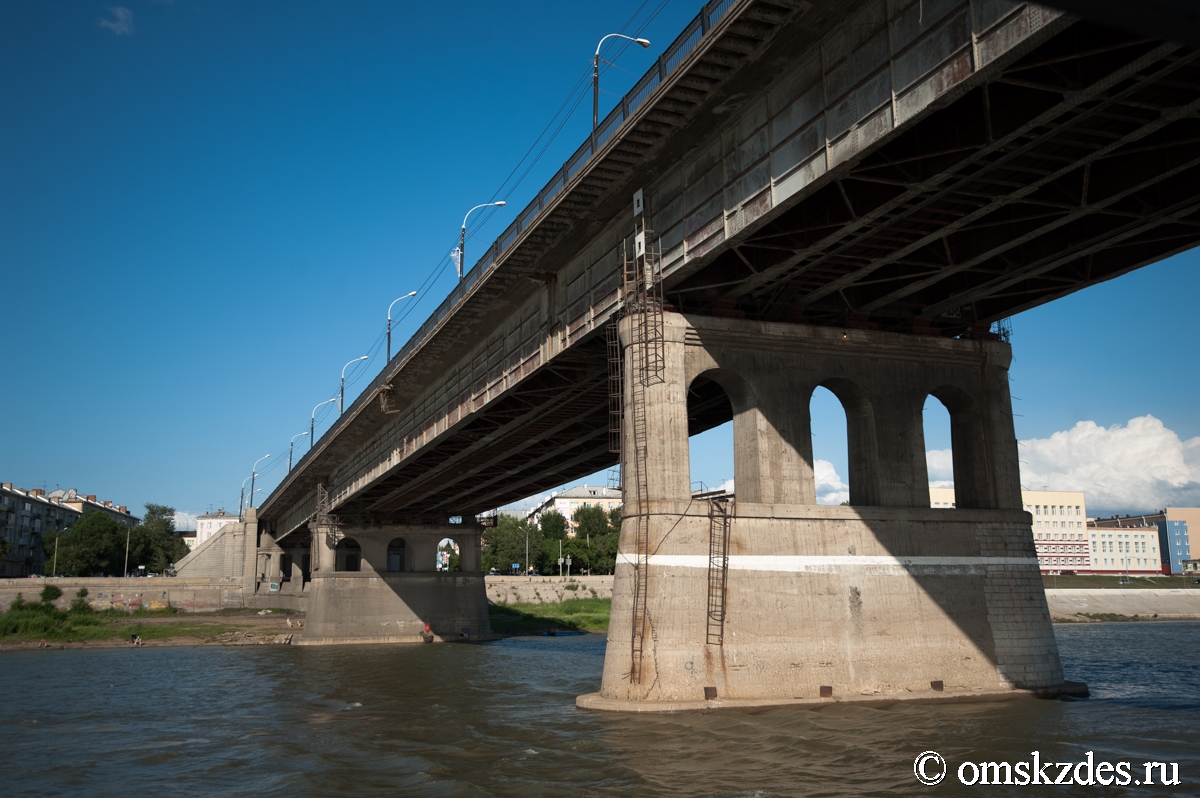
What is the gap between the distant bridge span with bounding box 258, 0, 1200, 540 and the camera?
15.8 meters

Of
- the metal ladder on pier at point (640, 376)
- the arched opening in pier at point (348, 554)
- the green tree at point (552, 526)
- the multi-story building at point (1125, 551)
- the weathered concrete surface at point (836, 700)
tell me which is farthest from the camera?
the multi-story building at point (1125, 551)

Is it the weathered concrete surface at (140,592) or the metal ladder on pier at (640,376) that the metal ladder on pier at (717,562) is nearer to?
the metal ladder on pier at (640,376)

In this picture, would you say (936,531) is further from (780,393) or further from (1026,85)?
(1026,85)

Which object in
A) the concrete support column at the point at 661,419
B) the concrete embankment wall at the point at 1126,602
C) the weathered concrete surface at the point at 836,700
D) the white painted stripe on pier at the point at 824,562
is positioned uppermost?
the concrete support column at the point at 661,419

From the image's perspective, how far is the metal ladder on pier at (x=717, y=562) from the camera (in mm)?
22766

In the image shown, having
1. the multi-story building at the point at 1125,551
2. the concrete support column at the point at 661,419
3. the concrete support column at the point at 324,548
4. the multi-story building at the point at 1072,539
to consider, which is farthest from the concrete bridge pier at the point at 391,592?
the multi-story building at the point at 1125,551

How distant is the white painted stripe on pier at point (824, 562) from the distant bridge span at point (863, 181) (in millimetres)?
6964

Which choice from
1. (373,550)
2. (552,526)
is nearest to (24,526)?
(552,526)

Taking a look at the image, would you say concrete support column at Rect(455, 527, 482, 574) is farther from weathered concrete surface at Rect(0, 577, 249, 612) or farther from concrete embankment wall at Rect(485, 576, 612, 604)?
weathered concrete surface at Rect(0, 577, 249, 612)

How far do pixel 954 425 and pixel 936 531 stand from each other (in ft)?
14.8

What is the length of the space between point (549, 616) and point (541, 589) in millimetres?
10481

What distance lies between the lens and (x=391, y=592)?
69312mm

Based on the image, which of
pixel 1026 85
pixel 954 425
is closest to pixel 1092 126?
pixel 1026 85

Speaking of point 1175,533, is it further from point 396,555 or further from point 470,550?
point 470,550
